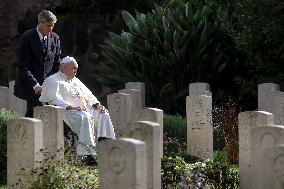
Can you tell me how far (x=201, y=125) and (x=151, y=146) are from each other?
403cm

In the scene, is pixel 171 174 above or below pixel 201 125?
below

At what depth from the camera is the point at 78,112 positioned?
1115 centimetres

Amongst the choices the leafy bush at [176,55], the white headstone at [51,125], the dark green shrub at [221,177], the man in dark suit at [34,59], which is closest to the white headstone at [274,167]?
the dark green shrub at [221,177]

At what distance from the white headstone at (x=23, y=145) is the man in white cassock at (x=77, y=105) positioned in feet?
5.62

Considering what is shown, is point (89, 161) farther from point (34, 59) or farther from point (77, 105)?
point (34, 59)

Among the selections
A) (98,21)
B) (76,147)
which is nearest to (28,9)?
(98,21)

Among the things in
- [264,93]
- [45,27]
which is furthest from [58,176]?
[264,93]

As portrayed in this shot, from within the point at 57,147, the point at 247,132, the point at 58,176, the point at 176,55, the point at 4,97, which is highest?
the point at 176,55

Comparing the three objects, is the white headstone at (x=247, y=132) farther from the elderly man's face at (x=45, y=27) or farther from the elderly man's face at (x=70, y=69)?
the elderly man's face at (x=45, y=27)

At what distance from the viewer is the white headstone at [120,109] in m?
13.0

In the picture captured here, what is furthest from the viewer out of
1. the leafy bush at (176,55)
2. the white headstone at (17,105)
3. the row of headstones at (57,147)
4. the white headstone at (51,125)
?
the leafy bush at (176,55)

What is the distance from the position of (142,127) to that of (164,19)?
937cm

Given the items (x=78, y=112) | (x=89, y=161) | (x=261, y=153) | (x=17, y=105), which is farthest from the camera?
(x=17, y=105)

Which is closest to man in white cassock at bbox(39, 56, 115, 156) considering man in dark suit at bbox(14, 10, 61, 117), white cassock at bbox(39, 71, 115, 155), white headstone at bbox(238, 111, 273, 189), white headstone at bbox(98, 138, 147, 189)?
white cassock at bbox(39, 71, 115, 155)
